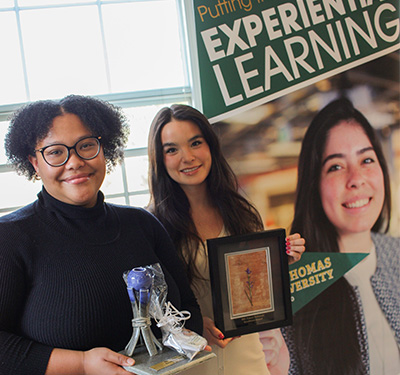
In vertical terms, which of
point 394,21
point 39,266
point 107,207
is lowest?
point 39,266

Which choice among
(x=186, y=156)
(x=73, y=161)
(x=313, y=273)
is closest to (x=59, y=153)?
(x=73, y=161)

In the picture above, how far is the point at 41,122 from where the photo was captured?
1333 millimetres

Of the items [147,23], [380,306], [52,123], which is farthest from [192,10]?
[380,306]

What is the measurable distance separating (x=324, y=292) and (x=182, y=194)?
107 centimetres

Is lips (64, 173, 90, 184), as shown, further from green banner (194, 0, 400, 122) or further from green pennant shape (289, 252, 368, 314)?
green pennant shape (289, 252, 368, 314)

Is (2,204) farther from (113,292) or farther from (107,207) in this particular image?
(113,292)

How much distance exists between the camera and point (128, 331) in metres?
1.35

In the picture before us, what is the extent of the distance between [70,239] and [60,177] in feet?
0.61

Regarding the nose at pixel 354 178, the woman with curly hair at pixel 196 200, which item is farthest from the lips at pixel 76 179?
the nose at pixel 354 178

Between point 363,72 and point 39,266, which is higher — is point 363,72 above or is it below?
above

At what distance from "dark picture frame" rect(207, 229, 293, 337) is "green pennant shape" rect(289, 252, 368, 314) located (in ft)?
1.91

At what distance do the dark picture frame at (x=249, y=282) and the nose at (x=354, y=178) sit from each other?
84 centimetres

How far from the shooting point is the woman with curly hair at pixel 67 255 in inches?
47.1

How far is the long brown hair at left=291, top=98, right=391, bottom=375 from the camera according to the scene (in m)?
2.43
